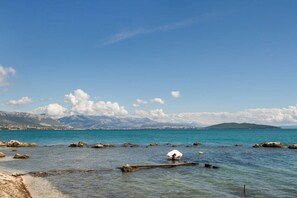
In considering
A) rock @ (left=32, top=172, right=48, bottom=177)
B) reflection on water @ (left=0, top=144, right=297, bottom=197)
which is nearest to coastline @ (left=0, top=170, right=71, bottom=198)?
reflection on water @ (left=0, top=144, right=297, bottom=197)

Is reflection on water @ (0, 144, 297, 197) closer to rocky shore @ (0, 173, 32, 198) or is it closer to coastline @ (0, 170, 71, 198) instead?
coastline @ (0, 170, 71, 198)

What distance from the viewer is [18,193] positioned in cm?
3073

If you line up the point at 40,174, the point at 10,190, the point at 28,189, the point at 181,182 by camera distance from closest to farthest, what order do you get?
the point at 10,190
the point at 28,189
the point at 181,182
the point at 40,174

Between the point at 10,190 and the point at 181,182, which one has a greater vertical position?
the point at 10,190

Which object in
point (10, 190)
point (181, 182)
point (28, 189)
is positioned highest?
point (10, 190)

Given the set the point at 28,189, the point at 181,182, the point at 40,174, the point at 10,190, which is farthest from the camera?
the point at 40,174

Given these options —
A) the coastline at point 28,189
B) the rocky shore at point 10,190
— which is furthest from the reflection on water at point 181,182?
the rocky shore at point 10,190

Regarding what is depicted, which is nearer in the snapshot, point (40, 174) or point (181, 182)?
point (181, 182)

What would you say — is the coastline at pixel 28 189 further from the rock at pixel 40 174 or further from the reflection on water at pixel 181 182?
the rock at pixel 40 174

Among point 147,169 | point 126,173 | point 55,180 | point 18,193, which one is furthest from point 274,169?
point 18,193

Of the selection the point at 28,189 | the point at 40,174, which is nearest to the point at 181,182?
the point at 28,189

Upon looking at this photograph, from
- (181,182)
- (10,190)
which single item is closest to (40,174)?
(10,190)

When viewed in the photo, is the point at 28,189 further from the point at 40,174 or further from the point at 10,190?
the point at 40,174

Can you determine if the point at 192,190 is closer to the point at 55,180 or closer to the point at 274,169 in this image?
the point at 55,180
